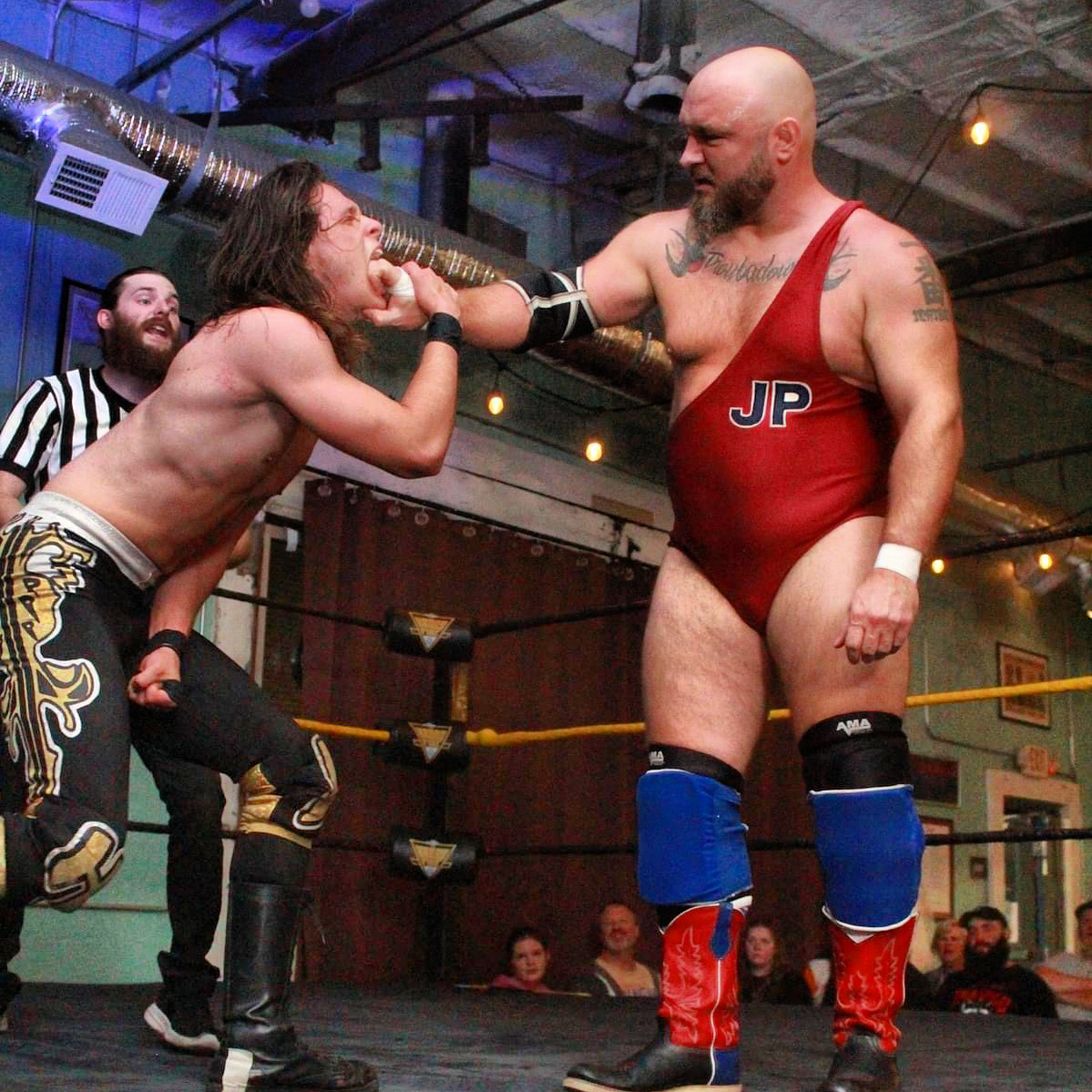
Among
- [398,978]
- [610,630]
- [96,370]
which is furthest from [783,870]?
[96,370]

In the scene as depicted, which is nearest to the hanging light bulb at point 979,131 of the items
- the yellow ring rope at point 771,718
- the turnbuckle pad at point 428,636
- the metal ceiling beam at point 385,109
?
the metal ceiling beam at point 385,109

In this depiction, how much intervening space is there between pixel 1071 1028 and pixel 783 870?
375 cm

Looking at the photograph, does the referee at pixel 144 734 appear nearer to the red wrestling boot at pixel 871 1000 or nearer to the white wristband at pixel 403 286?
the white wristband at pixel 403 286

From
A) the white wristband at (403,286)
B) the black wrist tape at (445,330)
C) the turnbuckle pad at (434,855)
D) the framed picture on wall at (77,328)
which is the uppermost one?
the framed picture on wall at (77,328)

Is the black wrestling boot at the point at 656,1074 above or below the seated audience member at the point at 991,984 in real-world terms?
above

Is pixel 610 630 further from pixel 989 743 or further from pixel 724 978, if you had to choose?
pixel 724 978

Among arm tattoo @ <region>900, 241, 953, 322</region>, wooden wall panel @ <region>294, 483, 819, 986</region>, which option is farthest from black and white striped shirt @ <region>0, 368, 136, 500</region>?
wooden wall panel @ <region>294, 483, 819, 986</region>

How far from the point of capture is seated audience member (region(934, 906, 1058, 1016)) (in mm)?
3895

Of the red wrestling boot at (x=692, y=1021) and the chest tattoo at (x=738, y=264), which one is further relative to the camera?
the chest tattoo at (x=738, y=264)

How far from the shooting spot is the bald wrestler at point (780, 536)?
64.4 inches

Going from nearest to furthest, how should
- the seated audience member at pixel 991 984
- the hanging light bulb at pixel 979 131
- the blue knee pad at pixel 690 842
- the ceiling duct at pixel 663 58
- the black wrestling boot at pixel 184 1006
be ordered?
the blue knee pad at pixel 690 842
the black wrestling boot at pixel 184 1006
the seated audience member at pixel 991 984
the ceiling duct at pixel 663 58
the hanging light bulb at pixel 979 131

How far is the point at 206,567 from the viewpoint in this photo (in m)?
1.91

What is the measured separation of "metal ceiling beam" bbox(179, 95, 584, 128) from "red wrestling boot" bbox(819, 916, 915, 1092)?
10.5 feet

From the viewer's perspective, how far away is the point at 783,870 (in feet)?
20.7
